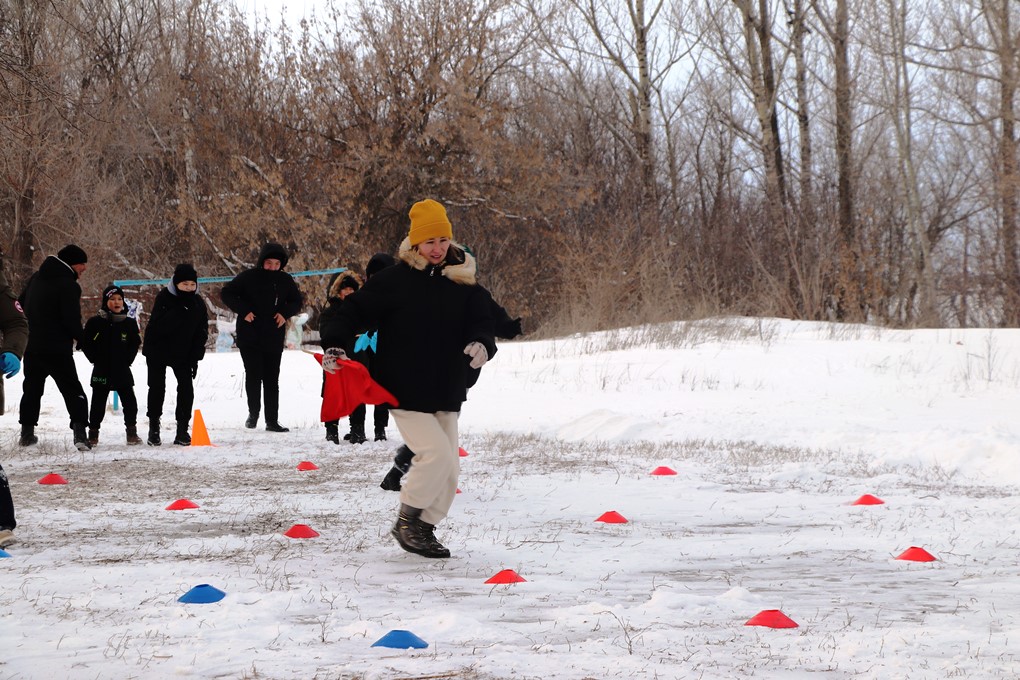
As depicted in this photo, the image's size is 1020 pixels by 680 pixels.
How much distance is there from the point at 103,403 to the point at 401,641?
7.80 metres

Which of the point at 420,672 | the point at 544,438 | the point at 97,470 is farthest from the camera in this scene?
the point at 544,438

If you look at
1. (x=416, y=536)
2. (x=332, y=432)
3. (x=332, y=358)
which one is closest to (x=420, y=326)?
(x=332, y=358)

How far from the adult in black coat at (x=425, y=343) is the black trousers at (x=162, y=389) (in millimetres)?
5603

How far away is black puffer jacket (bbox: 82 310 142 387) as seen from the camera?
10867 millimetres

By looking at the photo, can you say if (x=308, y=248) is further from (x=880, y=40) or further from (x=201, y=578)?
(x=201, y=578)

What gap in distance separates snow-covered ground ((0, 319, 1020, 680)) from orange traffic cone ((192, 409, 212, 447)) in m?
0.14

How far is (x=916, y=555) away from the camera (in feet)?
18.7

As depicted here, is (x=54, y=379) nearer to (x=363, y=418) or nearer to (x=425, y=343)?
(x=363, y=418)

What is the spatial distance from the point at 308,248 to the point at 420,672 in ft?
78.9

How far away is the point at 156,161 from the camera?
1225 inches

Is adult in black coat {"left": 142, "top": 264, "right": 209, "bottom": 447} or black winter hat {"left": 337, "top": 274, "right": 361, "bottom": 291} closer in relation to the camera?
black winter hat {"left": 337, "top": 274, "right": 361, "bottom": 291}

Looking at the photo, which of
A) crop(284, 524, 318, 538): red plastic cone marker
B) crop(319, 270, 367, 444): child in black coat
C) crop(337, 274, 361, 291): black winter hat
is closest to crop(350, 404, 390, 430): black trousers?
crop(319, 270, 367, 444): child in black coat

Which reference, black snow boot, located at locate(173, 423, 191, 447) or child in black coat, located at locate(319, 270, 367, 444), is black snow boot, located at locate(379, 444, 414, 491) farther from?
black snow boot, located at locate(173, 423, 191, 447)

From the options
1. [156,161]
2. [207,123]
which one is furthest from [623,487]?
[156,161]
